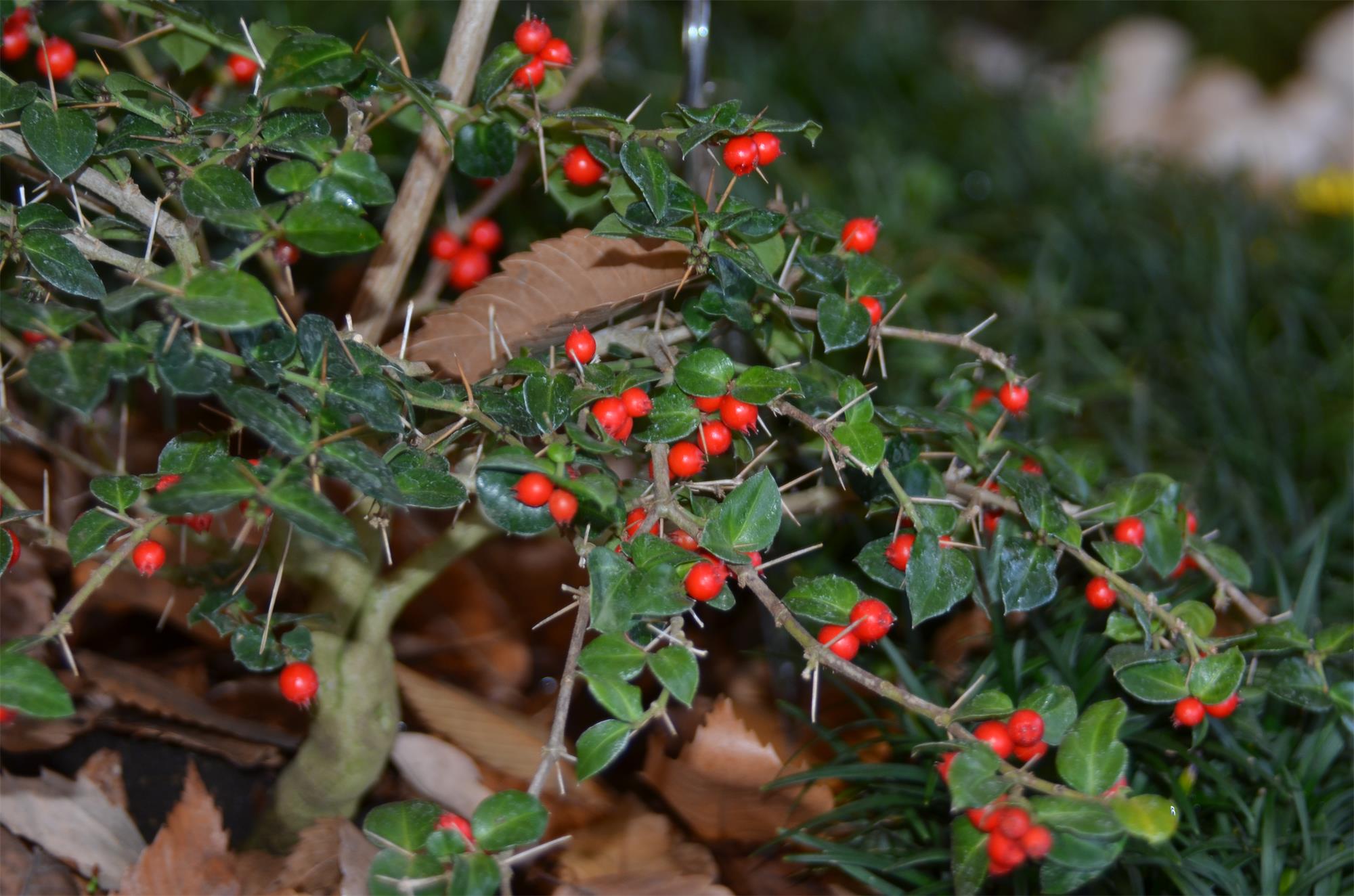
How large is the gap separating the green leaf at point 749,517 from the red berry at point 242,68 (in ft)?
2.07

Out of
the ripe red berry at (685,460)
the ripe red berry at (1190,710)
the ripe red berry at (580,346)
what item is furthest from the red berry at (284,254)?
the ripe red berry at (1190,710)

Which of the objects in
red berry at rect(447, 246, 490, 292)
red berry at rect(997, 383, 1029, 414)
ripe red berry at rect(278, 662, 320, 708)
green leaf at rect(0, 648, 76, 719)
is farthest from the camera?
red berry at rect(447, 246, 490, 292)

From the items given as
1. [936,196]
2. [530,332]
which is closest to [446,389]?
[530,332]

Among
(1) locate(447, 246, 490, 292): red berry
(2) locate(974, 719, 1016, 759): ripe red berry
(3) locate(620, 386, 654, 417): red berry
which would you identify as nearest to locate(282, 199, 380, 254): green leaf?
(3) locate(620, 386, 654, 417): red berry

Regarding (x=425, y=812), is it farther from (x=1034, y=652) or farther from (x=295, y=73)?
(x=1034, y=652)

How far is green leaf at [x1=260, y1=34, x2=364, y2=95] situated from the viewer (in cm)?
71

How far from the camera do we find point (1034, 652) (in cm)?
114

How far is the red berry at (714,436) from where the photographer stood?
79 centimetres

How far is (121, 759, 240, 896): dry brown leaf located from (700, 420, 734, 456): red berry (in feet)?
1.85

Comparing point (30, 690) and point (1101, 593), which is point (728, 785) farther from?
point (30, 690)

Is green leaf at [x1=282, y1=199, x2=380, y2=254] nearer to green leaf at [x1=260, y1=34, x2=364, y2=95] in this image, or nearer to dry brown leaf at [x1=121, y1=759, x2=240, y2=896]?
green leaf at [x1=260, y1=34, x2=364, y2=95]

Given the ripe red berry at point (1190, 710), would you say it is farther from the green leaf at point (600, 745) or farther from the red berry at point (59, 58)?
the red berry at point (59, 58)

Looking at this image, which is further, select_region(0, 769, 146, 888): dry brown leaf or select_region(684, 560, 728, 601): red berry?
select_region(0, 769, 146, 888): dry brown leaf

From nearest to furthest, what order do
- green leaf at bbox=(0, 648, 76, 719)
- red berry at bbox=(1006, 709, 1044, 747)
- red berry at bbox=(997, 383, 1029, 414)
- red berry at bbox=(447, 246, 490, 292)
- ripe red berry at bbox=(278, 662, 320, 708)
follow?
1. green leaf at bbox=(0, 648, 76, 719)
2. red berry at bbox=(1006, 709, 1044, 747)
3. ripe red berry at bbox=(278, 662, 320, 708)
4. red berry at bbox=(997, 383, 1029, 414)
5. red berry at bbox=(447, 246, 490, 292)
